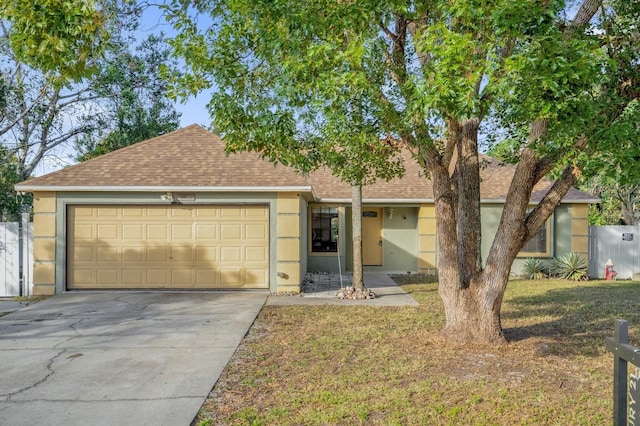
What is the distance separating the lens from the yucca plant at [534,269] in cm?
1547

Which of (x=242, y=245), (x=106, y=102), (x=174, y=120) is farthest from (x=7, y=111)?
(x=242, y=245)

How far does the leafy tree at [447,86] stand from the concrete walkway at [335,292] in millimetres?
3684

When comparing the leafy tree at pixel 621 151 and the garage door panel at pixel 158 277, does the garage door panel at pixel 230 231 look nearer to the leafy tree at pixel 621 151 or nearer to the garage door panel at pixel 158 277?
the garage door panel at pixel 158 277

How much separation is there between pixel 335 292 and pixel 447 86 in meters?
8.15

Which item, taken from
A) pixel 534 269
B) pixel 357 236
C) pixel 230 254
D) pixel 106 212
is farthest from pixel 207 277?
pixel 534 269

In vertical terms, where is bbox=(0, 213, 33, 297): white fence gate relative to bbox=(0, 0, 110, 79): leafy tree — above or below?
below

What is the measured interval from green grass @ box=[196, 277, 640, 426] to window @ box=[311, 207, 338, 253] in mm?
6849

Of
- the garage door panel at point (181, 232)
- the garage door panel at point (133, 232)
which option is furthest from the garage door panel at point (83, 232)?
the garage door panel at point (181, 232)

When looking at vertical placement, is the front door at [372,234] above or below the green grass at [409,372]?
above

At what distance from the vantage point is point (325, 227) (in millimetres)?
16391

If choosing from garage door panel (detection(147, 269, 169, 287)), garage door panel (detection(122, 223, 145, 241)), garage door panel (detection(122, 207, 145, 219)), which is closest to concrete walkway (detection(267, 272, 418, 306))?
garage door panel (detection(147, 269, 169, 287))

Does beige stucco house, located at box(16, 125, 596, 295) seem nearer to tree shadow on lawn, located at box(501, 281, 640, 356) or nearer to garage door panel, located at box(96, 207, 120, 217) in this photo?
garage door panel, located at box(96, 207, 120, 217)

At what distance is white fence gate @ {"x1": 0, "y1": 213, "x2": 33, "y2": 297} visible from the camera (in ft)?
37.3

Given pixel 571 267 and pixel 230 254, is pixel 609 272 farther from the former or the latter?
pixel 230 254
